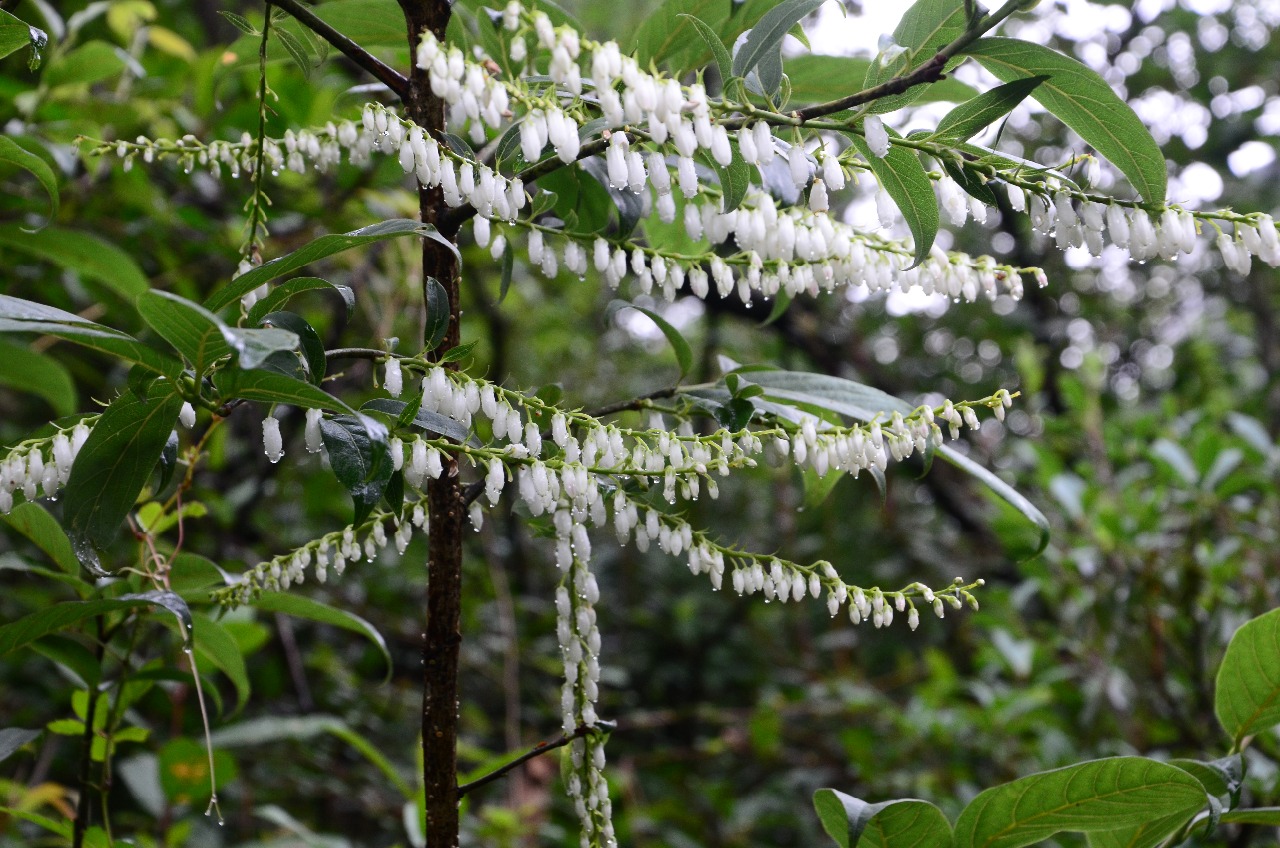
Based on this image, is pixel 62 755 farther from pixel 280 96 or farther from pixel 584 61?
pixel 584 61

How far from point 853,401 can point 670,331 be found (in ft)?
0.76

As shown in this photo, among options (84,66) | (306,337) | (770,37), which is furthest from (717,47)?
(84,66)

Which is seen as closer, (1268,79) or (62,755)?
(62,755)

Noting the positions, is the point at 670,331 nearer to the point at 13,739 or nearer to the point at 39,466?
the point at 39,466

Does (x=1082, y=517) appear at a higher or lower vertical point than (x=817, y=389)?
higher

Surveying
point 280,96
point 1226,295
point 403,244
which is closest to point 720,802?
point 403,244

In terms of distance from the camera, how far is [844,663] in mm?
4613

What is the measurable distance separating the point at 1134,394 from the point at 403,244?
4028mm

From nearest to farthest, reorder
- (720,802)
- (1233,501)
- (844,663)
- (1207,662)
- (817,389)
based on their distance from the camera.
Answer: (817,389) < (1207,662) < (1233,501) < (720,802) < (844,663)

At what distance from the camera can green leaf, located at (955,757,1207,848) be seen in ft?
3.21

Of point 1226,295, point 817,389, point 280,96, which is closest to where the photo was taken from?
point 817,389

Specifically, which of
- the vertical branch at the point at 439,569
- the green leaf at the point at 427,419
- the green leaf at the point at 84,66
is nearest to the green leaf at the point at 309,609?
the vertical branch at the point at 439,569

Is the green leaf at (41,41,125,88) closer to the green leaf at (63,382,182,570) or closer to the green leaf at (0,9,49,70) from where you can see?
the green leaf at (0,9,49,70)

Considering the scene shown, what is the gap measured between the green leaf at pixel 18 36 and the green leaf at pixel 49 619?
54 cm
